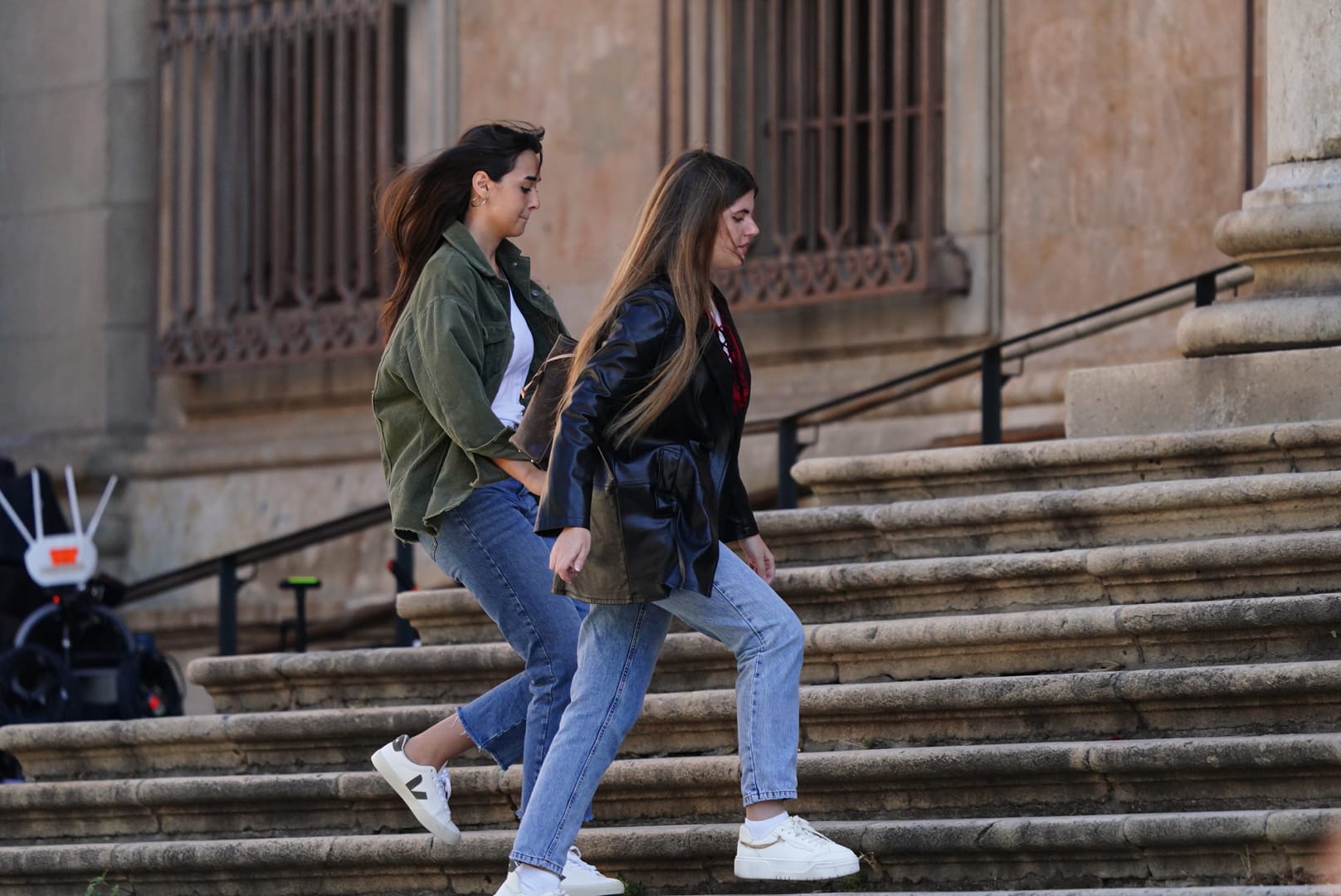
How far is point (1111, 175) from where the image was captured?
1231 centimetres

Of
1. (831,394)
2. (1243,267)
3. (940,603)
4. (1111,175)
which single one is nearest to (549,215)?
(831,394)

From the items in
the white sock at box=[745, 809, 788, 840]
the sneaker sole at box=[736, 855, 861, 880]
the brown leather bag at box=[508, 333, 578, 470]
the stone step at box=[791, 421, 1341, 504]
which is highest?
the brown leather bag at box=[508, 333, 578, 470]

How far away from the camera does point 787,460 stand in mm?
10297

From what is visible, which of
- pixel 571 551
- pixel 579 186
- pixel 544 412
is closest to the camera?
pixel 571 551

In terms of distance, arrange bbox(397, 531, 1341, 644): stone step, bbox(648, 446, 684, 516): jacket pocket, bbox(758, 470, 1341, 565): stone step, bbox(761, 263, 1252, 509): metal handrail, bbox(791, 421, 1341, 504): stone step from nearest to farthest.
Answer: bbox(648, 446, 684, 516): jacket pocket
bbox(397, 531, 1341, 644): stone step
bbox(758, 470, 1341, 565): stone step
bbox(791, 421, 1341, 504): stone step
bbox(761, 263, 1252, 509): metal handrail

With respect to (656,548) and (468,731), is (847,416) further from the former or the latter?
(656,548)

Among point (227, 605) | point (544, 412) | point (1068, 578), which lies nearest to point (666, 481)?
point (544, 412)

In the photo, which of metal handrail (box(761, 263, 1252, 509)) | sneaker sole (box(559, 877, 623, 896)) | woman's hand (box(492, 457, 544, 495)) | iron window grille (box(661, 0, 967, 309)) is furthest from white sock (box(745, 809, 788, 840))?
iron window grille (box(661, 0, 967, 309))

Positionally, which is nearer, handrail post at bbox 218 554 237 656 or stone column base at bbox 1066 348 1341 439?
stone column base at bbox 1066 348 1341 439

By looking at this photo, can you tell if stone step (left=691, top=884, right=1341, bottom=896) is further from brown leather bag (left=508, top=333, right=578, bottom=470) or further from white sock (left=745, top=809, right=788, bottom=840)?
brown leather bag (left=508, top=333, right=578, bottom=470)

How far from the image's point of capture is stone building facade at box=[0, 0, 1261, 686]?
40.3ft

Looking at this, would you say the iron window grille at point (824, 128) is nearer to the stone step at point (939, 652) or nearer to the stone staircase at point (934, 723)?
the stone staircase at point (934, 723)

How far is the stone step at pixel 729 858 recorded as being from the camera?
6.10 m

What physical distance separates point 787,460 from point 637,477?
4.44 metres
